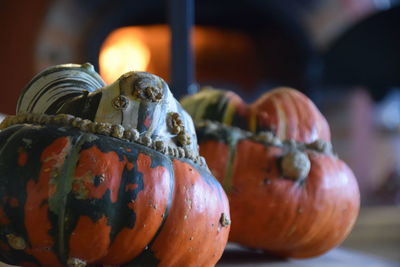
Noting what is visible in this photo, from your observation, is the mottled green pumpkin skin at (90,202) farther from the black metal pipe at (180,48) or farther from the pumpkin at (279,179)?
the black metal pipe at (180,48)

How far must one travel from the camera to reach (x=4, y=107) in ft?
9.03

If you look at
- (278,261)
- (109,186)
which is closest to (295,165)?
(278,261)

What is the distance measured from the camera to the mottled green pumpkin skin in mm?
581

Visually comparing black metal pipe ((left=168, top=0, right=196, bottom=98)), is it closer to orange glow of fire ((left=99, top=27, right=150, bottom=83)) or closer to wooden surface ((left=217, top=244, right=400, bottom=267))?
wooden surface ((left=217, top=244, right=400, bottom=267))

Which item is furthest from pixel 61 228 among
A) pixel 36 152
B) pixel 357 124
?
pixel 357 124

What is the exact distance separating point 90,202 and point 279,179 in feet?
1.37

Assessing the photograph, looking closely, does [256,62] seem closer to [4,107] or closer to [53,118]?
[4,107]

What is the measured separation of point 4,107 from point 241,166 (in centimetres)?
205

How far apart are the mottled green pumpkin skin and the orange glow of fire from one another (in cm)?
300

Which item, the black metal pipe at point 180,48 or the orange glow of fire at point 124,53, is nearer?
the black metal pipe at point 180,48

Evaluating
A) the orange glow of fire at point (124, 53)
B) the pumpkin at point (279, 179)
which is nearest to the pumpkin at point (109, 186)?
the pumpkin at point (279, 179)

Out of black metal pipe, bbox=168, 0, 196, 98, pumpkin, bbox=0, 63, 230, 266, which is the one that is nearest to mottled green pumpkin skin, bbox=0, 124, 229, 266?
pumpkin, bbox=0, 63, 230, 266

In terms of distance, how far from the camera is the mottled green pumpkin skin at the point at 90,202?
0.58 m

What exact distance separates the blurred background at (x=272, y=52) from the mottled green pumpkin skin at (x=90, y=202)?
6.72 feet
